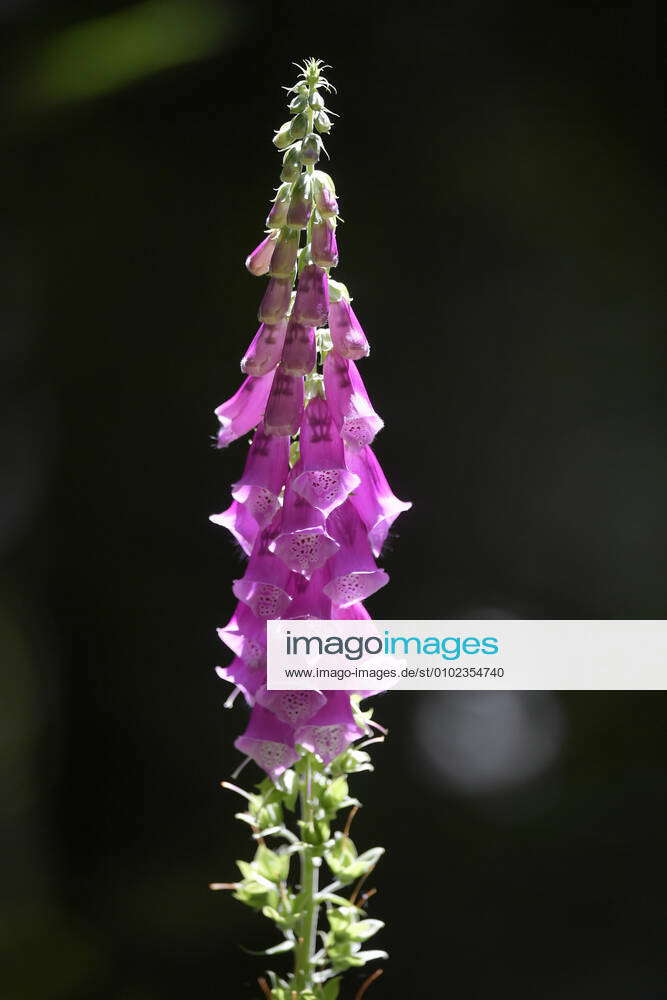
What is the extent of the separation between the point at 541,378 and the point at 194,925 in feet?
3.15

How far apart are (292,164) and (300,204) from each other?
0.04 m

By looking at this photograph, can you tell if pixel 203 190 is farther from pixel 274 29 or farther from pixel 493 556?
pixel 493 556

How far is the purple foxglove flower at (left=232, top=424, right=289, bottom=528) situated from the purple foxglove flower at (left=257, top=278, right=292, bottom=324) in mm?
100

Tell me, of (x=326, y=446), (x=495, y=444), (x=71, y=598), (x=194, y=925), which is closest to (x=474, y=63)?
(x=495, y=444)

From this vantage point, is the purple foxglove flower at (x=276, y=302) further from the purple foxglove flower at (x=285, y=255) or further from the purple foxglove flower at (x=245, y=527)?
the purple foxglove flower at (x=245, y=527)

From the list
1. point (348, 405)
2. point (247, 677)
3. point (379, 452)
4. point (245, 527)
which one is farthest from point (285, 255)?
point (379, 452)

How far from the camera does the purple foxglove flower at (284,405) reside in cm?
83

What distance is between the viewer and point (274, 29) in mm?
1329

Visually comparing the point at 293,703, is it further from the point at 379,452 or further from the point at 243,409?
the point at 379,452

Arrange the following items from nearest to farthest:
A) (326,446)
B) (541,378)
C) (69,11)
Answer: (326,446) < (69,11) < (541,378)

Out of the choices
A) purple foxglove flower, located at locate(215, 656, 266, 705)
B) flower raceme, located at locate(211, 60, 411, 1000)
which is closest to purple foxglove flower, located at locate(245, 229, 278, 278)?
flower raceme, located at locate(211, 60, 411, 1000)

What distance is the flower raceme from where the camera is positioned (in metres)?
0.81

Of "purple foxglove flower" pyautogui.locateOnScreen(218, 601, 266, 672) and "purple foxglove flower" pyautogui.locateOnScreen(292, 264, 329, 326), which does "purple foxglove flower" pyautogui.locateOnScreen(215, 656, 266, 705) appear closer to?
"purple foxglove flower" pyautogui.locateOnScreen(218, 601, 266, 672)

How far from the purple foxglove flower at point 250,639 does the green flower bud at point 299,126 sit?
0.42 meters
